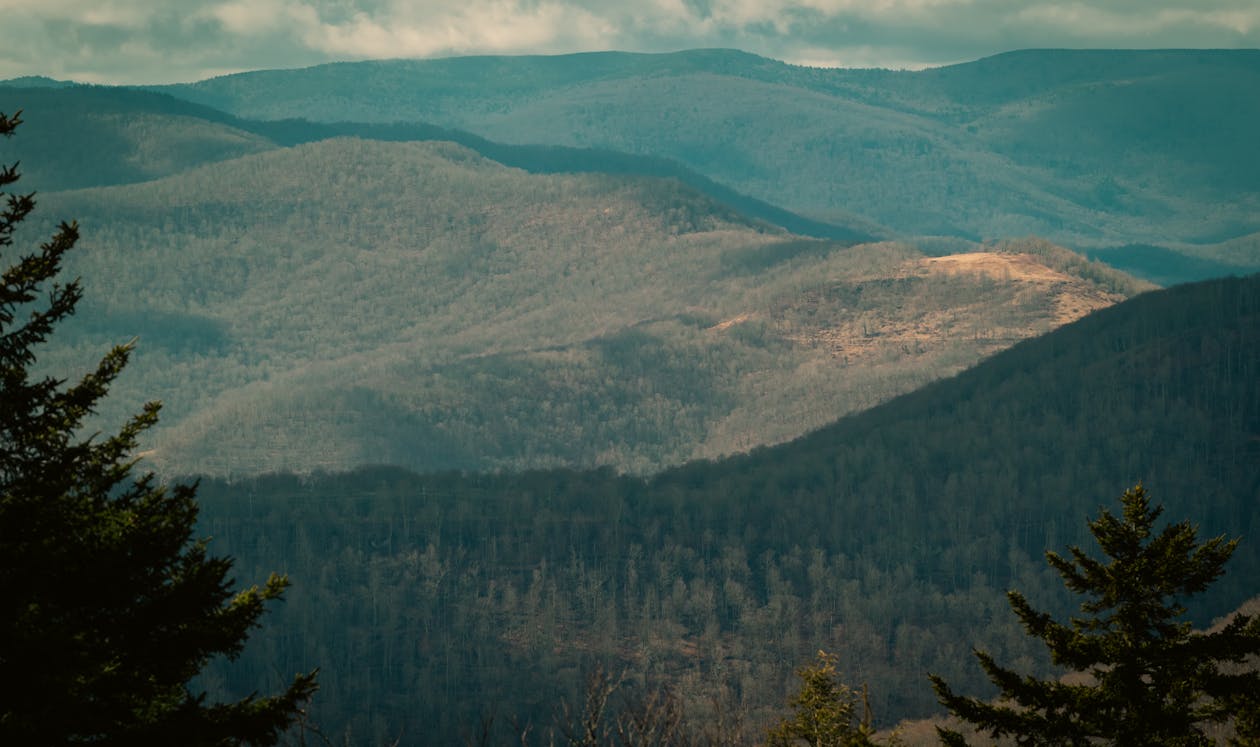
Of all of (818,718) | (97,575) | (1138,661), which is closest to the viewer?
(97,575)

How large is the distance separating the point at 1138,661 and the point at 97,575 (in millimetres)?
16673

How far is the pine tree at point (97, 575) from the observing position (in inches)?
847

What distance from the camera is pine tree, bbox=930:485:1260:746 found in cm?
2377

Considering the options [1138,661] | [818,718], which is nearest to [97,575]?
[1138,661]

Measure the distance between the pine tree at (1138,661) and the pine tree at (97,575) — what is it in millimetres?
11944

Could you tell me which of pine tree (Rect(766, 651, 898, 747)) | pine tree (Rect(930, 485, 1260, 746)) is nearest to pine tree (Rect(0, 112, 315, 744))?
pine tree (Rect(930, 485, 1260, 746))

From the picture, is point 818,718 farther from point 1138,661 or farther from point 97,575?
point 97,575

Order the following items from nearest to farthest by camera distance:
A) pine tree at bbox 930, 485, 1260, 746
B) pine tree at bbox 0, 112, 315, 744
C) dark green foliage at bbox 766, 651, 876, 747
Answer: pine tree at bbox 0, 112, 315, 744 < pine tree at bbox 930, 485, 1260, 746 < dark green foliage at bbox 766, 651, 876, 747

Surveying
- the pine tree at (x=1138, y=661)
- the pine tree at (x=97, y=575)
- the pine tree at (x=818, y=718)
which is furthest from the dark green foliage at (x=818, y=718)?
the pine tree at (x=97, y=575)

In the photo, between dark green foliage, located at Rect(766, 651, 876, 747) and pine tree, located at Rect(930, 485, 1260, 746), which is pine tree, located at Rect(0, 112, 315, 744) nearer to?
pine tree, located at Rect(930, 485, 1260, 746)

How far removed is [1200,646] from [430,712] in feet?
591

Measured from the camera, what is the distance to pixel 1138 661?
24219mm

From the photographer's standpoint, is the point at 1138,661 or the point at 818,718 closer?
the point at 1138,661

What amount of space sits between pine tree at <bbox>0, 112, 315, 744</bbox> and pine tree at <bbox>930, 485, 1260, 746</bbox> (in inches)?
470
